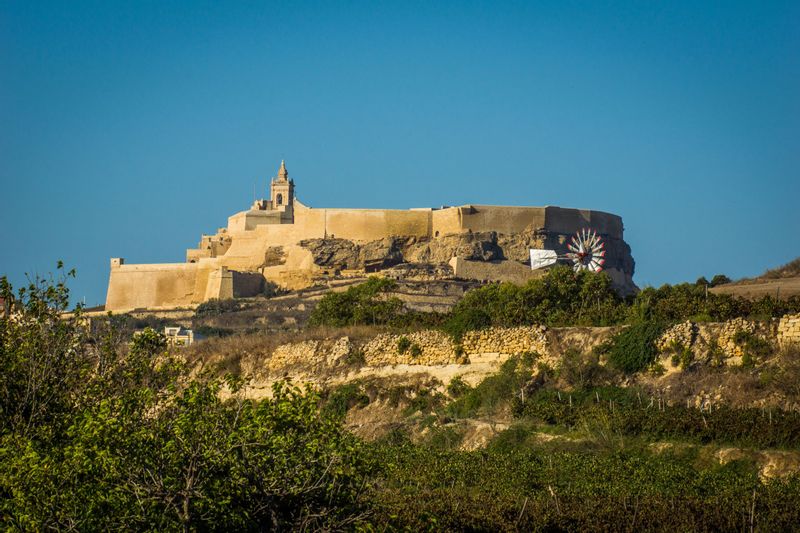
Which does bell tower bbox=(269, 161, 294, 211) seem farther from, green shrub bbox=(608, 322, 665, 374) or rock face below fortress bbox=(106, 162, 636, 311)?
green shrub bbox=(608, 322, 665, 374)

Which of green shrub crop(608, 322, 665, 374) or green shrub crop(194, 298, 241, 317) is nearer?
green shrub crop(608, 322, 665, 374)

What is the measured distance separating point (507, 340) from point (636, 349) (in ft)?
9.38

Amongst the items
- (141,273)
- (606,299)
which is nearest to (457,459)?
(606,299)

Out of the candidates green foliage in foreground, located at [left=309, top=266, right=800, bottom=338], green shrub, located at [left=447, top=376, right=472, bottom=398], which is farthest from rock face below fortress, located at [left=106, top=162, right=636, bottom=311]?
green shrub, located at [left=447, top=376, right=472, bottom=398]

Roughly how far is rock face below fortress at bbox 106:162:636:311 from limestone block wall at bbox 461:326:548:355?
135 feet

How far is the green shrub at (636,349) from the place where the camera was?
69.0 ft

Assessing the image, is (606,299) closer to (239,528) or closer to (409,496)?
(409,496)

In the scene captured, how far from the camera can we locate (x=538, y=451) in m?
18.9

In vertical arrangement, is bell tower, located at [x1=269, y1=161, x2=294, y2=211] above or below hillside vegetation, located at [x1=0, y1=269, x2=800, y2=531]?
above

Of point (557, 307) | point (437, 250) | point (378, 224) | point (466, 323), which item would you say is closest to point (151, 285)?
point (378, 224)

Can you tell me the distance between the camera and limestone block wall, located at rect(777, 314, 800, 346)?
19.7 meters

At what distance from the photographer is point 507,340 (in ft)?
76.7

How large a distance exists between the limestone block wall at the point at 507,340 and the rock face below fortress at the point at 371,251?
41.1m

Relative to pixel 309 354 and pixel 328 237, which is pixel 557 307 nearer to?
pixel 309 354
